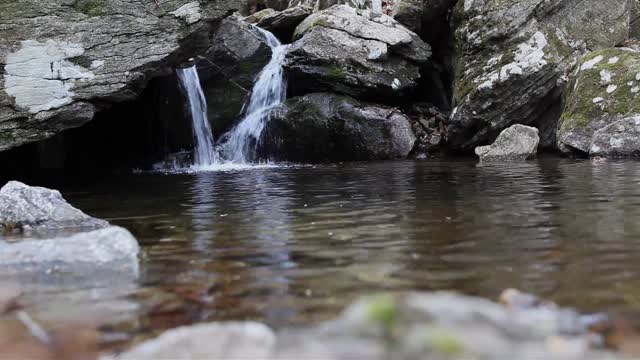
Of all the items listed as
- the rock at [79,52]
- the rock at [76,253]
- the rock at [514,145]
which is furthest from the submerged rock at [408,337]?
the rock at [514,145]

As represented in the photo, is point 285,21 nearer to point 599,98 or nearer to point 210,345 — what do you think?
point 599,98

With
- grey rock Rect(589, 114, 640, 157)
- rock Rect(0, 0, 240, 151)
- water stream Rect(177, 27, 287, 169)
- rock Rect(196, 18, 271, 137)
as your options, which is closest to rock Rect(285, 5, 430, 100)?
water stream Rect(177, 27, 287, 169)

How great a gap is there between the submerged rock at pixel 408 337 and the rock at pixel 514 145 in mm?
12912

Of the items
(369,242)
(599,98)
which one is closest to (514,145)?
(599,98)

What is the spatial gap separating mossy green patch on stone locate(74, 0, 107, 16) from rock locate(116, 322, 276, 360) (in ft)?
32.3

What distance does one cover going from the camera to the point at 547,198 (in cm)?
834

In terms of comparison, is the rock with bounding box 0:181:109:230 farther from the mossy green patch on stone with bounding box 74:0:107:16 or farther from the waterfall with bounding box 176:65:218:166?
the waterfall with bounding box 176:65:218:166

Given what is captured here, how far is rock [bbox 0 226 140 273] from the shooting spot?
16.2 feet

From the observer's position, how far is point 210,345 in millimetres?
3076

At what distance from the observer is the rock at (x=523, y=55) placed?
17109 mm

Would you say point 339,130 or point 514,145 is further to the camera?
point 339,130

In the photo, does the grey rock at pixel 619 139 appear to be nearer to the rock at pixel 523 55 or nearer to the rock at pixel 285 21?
the rock at pixel 523 55

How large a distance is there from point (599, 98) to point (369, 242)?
11.8 m

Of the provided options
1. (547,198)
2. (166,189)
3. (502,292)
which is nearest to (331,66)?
(166,189)
